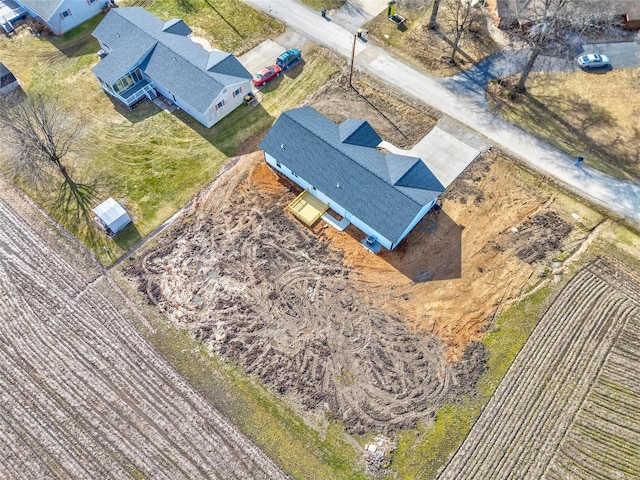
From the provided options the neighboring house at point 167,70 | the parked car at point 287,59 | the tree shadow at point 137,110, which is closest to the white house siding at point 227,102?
the neighboring house at point 167,70

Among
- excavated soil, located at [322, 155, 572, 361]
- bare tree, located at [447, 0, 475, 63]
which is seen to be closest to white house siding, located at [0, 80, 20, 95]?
excavated soil, located at [322, 155, 572, 361]

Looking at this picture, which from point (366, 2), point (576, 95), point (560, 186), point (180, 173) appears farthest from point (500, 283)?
point (366, 2)

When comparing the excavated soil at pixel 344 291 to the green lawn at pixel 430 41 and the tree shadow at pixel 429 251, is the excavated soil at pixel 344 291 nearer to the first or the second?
the tree shadow at pixel 429 251

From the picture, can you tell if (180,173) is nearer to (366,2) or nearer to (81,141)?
(81,141)

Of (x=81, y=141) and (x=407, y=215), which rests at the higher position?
(x=81, y=141)

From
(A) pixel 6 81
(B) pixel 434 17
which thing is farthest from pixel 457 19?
(A) pixel 6 81

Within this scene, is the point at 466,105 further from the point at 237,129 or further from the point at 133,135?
the point at 133,135
